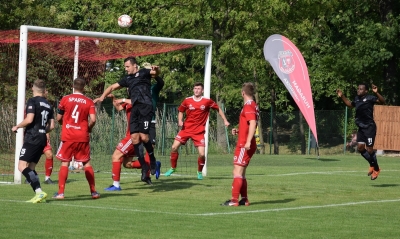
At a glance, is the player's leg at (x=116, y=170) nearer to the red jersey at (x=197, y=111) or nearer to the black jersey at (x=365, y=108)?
the red jersey at (x=197, y=111)

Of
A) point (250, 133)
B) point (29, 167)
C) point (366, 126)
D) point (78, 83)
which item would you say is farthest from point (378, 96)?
point (29, 167)

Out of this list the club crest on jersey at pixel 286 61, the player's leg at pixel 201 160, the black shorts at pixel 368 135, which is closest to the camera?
the player's leg at pixel 201 160

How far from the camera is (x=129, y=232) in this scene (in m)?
9.75

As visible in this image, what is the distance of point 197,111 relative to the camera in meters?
17.9

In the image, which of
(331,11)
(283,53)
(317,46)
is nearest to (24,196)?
(283,53)

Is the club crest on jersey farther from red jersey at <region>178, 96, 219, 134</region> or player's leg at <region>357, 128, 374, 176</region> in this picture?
red jersey at <region>178, 96, 219, 134</region>

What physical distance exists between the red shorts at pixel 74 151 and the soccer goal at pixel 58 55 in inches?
126

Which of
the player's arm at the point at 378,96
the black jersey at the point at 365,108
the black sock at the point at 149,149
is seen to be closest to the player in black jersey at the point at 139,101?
the black sock at the point at 149,149

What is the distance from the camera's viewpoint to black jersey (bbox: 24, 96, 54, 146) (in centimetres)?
1277

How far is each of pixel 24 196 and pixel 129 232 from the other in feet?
15.0

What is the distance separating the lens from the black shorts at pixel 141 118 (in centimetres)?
1533

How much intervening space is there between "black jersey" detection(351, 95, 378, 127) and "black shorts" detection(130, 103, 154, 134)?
534cm

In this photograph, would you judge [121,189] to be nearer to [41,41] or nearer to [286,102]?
[41,41]

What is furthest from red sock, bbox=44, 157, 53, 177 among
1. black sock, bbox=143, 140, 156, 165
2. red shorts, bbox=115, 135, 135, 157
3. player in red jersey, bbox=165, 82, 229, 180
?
player in red jersey, bbox=165, 82, 229, 180
